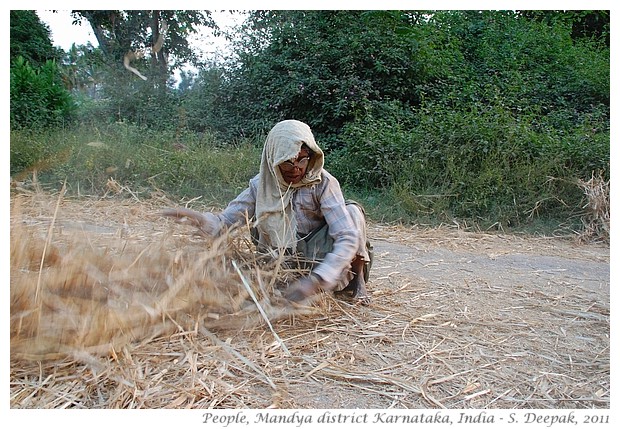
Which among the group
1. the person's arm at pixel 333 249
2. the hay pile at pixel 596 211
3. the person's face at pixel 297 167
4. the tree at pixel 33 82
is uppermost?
the tree at pixel 33 82

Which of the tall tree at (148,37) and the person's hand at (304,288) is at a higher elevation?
the tall tree at (148,37)

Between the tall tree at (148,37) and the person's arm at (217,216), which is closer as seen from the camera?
the person's arm at (217,216)

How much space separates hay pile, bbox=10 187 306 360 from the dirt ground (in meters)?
0.06

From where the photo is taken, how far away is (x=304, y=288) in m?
2.19

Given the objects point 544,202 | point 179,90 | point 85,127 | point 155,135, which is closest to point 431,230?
point 544,202

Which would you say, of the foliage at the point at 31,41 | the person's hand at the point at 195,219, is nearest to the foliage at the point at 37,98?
the foliage at the point at 31,41

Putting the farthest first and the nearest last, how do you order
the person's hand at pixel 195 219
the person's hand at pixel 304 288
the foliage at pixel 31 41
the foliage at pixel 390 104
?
the foliage at pixel 31 41
the foliage at pixel 390 104
the person's hand at pixel 195 219
the person's hand at pixel 304 288

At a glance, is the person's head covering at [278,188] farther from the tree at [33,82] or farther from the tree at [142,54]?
the tree at [142,54]

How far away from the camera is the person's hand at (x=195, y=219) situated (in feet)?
7.90

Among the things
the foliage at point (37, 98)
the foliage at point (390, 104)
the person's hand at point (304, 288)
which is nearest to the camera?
the person's hand at point (304, 288)

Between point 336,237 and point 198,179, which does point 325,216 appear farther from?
point 198,179

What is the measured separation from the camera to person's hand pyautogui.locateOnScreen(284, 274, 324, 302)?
2.19m

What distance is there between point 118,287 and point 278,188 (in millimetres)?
827

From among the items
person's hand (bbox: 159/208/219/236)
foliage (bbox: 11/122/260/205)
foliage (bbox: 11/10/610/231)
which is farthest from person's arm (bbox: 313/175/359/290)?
foliage (bbox: 11/122/260/205)
